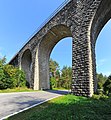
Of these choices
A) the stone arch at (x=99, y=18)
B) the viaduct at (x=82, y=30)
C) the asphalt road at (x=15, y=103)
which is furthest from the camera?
the stone arch at (x=99, y=18)

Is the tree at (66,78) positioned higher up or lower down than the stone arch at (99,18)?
lower down

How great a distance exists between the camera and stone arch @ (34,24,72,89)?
20547 mm

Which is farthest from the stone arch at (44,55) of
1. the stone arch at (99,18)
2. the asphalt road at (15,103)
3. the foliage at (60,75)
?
the foliage at (60,75)

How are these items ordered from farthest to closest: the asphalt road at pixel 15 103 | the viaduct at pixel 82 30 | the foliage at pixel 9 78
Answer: the foliage at pixel 9 78 → the viaduct at pixel 82 30 → the asphalt road at pixel 15 103

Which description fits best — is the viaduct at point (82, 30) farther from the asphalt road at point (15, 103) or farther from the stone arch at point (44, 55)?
the asphalt road at point (15, 103)

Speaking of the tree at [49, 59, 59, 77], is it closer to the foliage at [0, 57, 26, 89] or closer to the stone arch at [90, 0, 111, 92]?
the foliage at [0, 57, 26, 89]

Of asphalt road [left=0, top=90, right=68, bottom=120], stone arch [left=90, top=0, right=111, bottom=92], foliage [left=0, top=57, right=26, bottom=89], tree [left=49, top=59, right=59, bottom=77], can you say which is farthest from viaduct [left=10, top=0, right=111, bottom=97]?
tree [left=49, top=59, right=59, bottom=77]

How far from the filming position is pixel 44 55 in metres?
22.8

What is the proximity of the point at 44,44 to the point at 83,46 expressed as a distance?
940cm

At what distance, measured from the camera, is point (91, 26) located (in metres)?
13.3

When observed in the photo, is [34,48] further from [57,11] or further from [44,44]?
[57,11]

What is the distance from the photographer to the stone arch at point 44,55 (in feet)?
67.4

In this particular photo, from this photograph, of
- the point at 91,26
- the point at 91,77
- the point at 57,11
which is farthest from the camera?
the point at 57,11

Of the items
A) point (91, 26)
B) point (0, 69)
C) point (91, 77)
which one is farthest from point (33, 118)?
point (0, 69)
